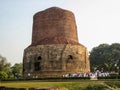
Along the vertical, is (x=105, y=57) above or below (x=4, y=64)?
above

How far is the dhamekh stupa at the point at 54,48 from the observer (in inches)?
1078

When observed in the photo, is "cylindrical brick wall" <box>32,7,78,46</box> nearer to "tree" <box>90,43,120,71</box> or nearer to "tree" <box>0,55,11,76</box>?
"tree" <box>0,55,11,76</box>

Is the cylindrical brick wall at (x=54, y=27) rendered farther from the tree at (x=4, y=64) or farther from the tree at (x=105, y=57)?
the tree at (x=105, y=57)

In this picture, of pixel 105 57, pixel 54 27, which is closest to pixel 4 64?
pixel 105 57

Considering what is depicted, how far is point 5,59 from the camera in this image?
4509 centimetres

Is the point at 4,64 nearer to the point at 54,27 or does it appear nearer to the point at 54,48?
the point at 54,27

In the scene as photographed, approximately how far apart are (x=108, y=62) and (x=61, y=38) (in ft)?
62.9

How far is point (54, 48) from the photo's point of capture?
91.4ft

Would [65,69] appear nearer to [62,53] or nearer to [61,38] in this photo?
[62,53]

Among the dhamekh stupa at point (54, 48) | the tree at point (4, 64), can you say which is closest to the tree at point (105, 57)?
the tree at point (4, 64)

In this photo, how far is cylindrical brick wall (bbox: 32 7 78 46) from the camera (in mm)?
29750

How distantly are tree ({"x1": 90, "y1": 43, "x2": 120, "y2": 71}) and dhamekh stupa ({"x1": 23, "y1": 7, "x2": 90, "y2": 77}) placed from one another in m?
16.3

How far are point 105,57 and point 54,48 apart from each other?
20.4 meters

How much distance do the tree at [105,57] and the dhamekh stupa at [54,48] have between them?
16294 mm
